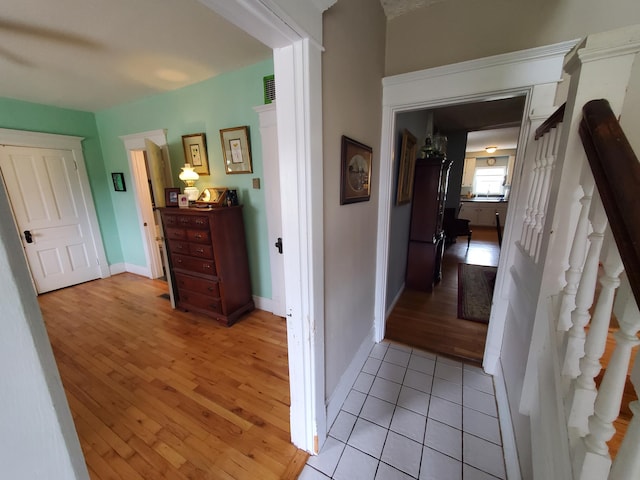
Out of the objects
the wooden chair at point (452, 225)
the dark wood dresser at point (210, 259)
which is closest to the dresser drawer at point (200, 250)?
the dark wood dresser at point (210, 259)

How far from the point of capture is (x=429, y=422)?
60.3 inches

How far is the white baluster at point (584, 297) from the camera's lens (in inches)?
27.2

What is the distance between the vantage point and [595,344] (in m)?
0.65

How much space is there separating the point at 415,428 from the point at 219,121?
3.09 meters

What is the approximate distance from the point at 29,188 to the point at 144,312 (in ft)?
7.54

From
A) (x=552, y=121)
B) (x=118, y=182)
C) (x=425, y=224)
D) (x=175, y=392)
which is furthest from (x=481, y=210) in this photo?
(x=118, y=182)

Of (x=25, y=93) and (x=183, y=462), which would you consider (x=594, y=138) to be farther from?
(x=25, y=93)

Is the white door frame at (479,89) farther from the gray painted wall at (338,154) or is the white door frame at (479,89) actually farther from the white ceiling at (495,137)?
the white ceiling at (495,137)

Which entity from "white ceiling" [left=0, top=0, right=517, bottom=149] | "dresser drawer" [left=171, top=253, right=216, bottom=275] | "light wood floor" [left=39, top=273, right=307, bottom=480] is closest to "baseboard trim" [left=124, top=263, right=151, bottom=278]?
"light wood floor" [left=39, top=273, right=307, bottom=480]

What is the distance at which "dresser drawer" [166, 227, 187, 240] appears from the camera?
99.8 inches

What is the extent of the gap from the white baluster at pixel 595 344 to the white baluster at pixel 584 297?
0.11 ft

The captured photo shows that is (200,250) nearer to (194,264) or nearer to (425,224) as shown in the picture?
(194,264)

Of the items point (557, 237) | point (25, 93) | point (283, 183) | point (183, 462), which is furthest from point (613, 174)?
point (25, 93)

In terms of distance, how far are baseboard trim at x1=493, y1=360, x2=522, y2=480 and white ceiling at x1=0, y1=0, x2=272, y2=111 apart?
Result: 300cm
